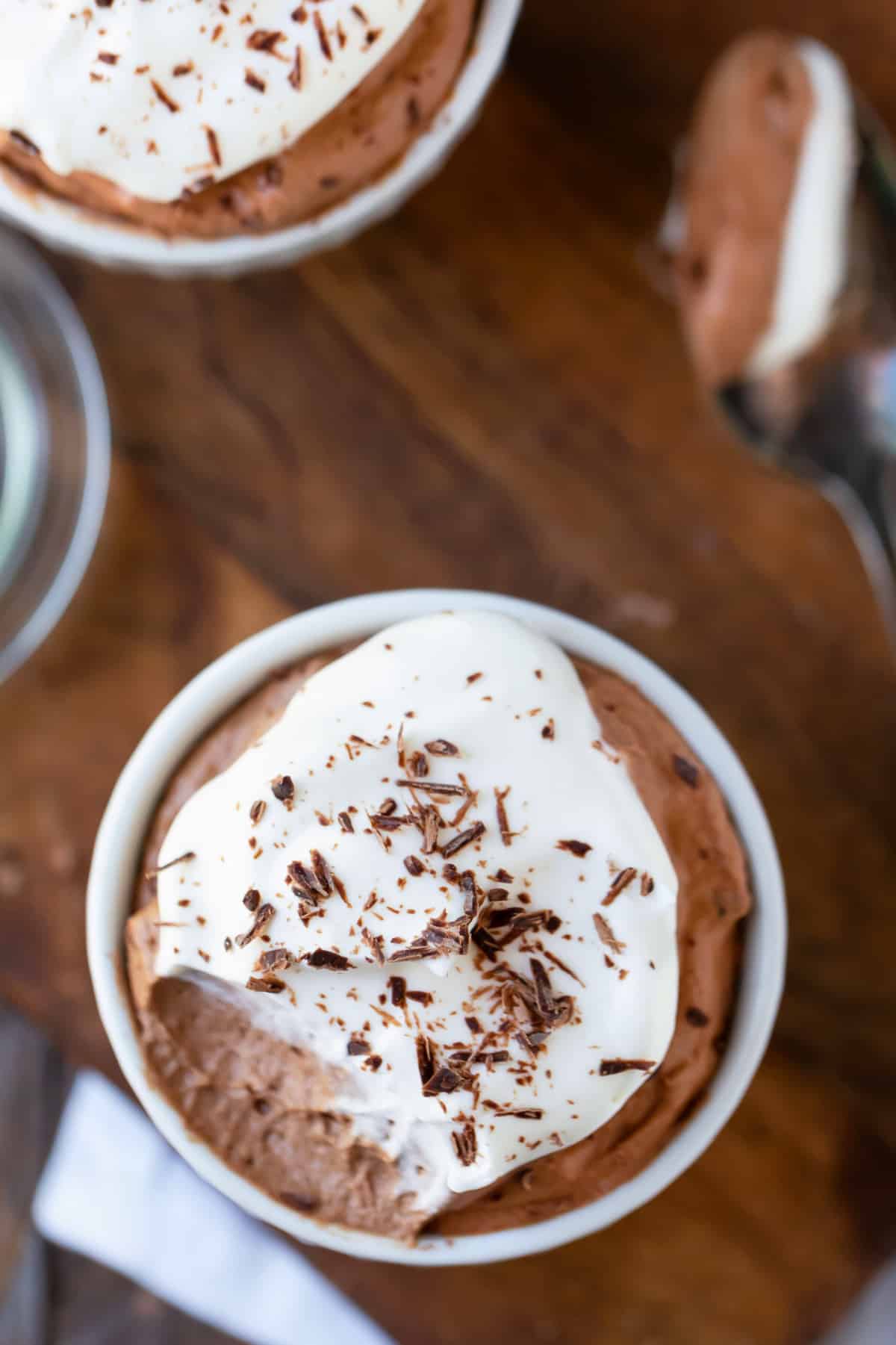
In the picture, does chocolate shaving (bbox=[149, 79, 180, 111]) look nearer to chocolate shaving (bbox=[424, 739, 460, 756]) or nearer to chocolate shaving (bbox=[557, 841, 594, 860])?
chocolate shaving (bbox=[424, 739, 460, 756])

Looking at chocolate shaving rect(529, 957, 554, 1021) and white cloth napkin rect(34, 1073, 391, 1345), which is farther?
white cloth napkin rect(34, 1073, 391, 1345)

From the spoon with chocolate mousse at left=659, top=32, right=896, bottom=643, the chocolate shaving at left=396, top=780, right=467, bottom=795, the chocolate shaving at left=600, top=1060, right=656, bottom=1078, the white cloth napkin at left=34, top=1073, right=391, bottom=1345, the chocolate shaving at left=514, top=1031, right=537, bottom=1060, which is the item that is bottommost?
the white cloth napkin at left=34, top=1073, right=391, bottom=1345

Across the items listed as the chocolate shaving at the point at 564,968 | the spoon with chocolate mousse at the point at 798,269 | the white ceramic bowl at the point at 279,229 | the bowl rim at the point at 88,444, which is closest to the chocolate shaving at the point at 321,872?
the chocolate shaving at the point at 564,968

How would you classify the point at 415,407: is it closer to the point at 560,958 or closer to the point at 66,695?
the point at 66,695

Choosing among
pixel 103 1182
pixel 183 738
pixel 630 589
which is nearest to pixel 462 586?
pixel 630 589

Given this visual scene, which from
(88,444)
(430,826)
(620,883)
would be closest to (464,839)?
(430,826)

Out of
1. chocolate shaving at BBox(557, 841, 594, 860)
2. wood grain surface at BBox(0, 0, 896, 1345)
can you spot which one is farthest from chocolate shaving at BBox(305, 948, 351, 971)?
wood grain surface at BBox(0, 0, 896, 1345)
